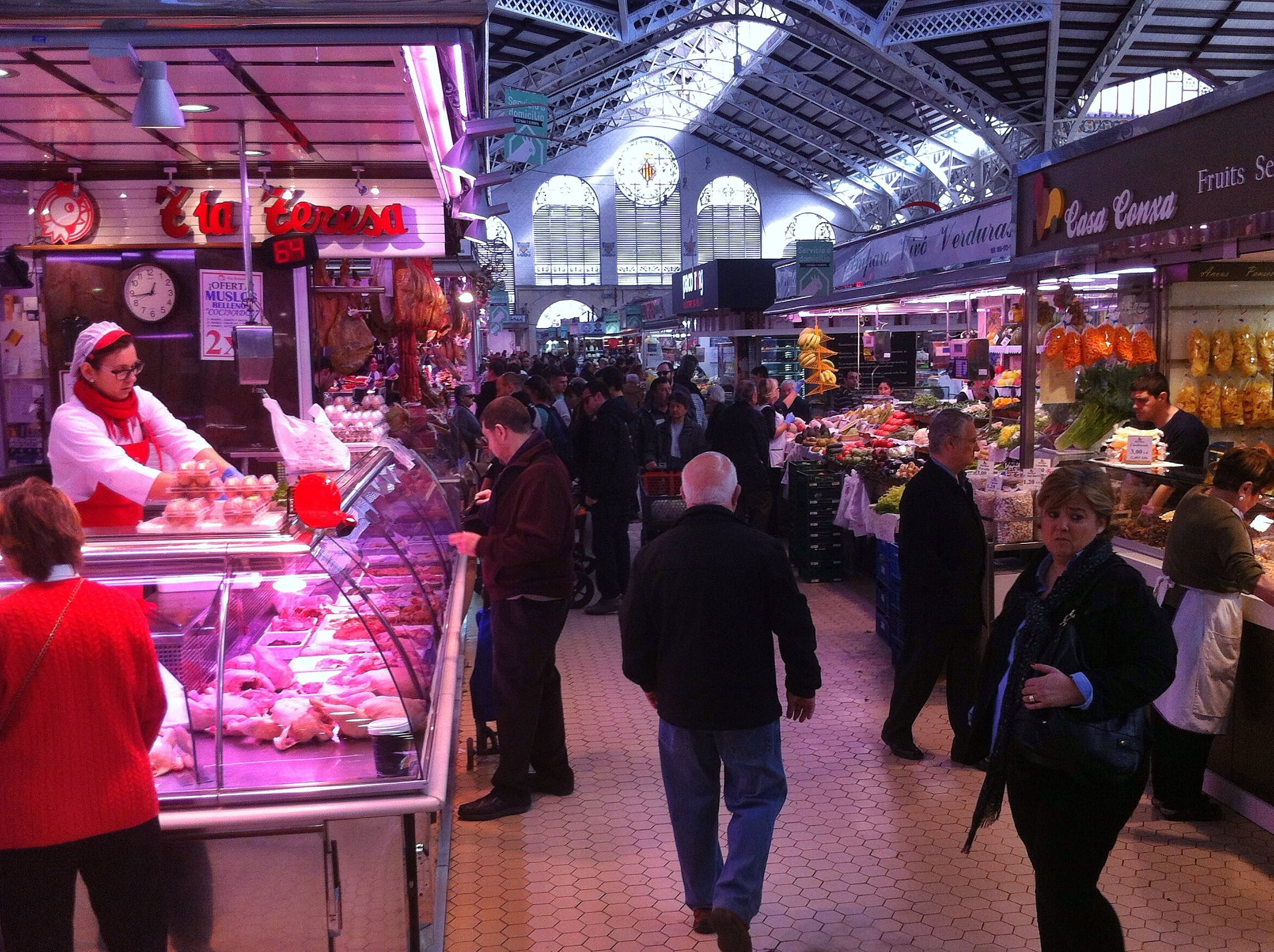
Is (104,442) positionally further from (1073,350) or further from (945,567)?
(1073,350)

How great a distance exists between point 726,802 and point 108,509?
7.57 feet

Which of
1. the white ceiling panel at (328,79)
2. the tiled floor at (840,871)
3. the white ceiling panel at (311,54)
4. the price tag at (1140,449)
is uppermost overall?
the white ceiling panel at (328,79)

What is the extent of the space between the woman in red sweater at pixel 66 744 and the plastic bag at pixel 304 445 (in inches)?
59.8

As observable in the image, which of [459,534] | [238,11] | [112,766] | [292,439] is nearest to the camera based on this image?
[112,766]

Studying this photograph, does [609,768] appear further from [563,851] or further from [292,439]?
[292,439]

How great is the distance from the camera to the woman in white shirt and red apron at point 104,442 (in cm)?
359

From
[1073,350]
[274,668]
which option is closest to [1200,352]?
[1073,350]

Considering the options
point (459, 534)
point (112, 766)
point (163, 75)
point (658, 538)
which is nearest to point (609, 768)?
point (459, 534)

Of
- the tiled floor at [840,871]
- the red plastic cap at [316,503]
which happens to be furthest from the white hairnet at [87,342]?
the tiled floor at [840,871]

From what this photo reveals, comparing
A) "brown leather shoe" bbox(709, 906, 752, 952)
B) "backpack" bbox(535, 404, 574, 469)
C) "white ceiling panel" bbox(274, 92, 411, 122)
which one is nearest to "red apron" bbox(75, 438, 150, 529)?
"white ceiling panel" bbox(274, 92, 411, 122)

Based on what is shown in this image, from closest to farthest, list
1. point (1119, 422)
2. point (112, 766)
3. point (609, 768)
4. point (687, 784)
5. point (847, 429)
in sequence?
point (112, 766) → point (687, 784) → point (609, 768) → point (1119, 422) → point (847, 429)

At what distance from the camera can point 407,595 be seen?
4.08m

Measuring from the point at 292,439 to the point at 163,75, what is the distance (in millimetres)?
1305

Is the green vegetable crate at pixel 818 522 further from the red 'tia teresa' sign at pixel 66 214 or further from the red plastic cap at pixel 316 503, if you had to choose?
the red plastic cap at pixel 316 503
